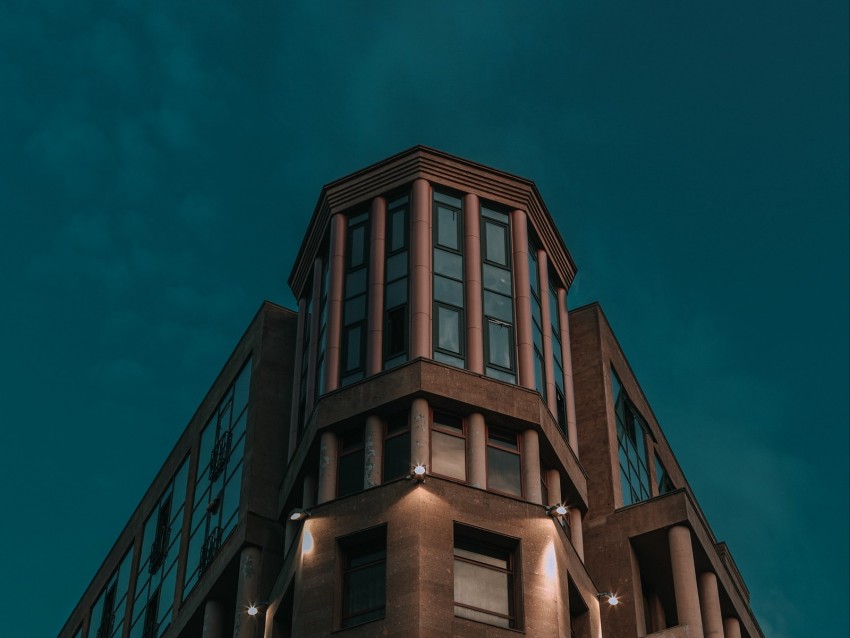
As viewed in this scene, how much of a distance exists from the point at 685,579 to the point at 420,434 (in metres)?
10.6

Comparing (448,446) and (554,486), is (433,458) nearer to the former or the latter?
(448,446)

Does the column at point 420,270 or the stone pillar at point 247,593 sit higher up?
the column at point 420,270

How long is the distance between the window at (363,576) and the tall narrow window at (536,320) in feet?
28.4

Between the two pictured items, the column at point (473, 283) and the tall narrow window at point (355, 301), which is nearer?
the column at point (473, 283)

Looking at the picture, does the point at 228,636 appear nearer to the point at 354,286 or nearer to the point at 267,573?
the point at 267,573

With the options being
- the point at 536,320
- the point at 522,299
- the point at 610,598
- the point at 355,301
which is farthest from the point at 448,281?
the point at 610,598

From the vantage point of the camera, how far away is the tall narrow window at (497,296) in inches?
2287

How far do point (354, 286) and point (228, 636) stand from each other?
514 inches

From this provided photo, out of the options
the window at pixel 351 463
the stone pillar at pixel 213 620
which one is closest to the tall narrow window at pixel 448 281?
the window at pixel 351 463

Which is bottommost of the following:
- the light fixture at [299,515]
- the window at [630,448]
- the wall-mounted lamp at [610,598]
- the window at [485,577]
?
the window at [485,577]

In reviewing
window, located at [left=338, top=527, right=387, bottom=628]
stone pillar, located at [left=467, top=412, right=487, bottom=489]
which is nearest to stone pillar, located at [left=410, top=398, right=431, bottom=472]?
stone pillar, located at [left=467, top=412, right=487, bottom=489]

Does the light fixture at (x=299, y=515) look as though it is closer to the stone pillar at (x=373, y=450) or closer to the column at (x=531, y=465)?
the stone pillar at (x=373, y=450)

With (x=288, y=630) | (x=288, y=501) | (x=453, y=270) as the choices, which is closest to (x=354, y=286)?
(x=453, y=270)

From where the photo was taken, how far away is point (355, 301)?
59969 mm
